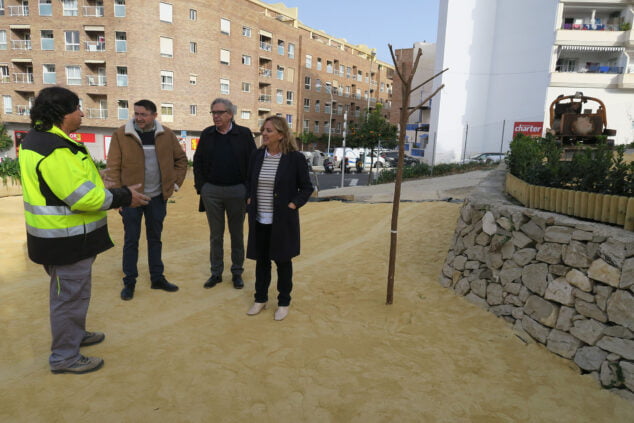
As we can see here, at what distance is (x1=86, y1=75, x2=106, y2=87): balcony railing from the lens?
3189cm

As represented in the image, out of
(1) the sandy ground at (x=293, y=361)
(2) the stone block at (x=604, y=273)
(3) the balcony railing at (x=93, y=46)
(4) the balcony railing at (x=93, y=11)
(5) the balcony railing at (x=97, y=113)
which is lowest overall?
(1) the sandy ground at (x=293, y=361)

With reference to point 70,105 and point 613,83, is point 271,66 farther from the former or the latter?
Answer: point 70,105

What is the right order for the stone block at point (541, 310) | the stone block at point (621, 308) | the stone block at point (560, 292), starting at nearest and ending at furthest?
1. the stone block at point (621, 308)
2. the stone block at point (560, 292)
3. the stone block at point (541, 310)

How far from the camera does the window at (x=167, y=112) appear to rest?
32.9m

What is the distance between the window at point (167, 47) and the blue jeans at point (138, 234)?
31.8 m

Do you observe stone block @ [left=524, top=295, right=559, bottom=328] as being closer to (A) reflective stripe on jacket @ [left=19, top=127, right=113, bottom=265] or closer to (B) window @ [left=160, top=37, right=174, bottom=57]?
(A) reflective stripe on jacket @ [left=19, top=127, right=113, bottom=265]

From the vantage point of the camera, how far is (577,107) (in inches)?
387

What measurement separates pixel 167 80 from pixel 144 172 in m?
31.6

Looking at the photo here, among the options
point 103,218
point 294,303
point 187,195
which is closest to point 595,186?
point 294,303

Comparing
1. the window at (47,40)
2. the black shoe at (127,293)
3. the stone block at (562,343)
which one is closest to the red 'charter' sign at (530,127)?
the stone block at (562,343)

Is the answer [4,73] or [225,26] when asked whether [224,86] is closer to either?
[225,26]

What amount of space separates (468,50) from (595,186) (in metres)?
30.4

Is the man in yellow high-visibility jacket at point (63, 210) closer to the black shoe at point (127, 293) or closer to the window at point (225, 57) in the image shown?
the black shoe at point (127, 293)

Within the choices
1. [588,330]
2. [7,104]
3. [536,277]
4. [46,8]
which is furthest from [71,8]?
[588,330]
